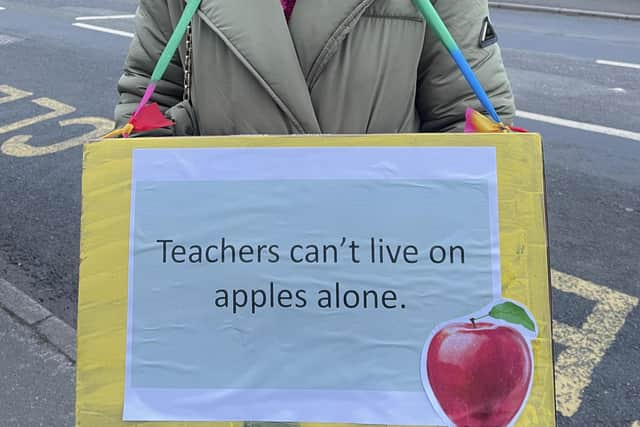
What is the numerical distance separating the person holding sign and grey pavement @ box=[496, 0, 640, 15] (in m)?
14.6

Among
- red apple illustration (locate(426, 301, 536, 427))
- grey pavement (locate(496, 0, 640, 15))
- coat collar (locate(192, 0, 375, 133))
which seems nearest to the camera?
red apple illustration (locate(426, 301, 536, 427))

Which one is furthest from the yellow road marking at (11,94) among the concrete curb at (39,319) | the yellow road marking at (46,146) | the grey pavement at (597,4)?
the grey pavement at (597,4)

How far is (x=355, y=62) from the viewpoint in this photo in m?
1.38

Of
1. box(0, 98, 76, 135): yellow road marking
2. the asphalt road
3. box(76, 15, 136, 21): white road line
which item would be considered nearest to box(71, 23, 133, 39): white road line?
the asphalt road

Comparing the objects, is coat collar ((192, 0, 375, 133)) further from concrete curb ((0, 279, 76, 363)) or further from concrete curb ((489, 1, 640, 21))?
concrete curb ((489, 1, 640, 21))

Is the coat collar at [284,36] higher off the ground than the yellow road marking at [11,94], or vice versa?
the coat collar at [284,36]

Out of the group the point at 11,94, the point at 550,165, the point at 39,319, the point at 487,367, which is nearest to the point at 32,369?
the point at 39,319

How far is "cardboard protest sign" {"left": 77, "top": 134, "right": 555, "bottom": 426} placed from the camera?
Result: 1.24 meters

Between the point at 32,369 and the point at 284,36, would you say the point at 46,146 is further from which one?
the point at 284,36

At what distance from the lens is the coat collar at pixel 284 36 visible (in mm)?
1338

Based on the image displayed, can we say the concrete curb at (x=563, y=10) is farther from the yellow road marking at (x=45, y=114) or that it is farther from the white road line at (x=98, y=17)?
the yellow road marking at (x=45, y=114)

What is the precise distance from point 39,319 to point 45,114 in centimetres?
381

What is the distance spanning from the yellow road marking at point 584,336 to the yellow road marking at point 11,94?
6.04 meters

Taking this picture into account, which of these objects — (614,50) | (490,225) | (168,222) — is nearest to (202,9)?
(168,222)
